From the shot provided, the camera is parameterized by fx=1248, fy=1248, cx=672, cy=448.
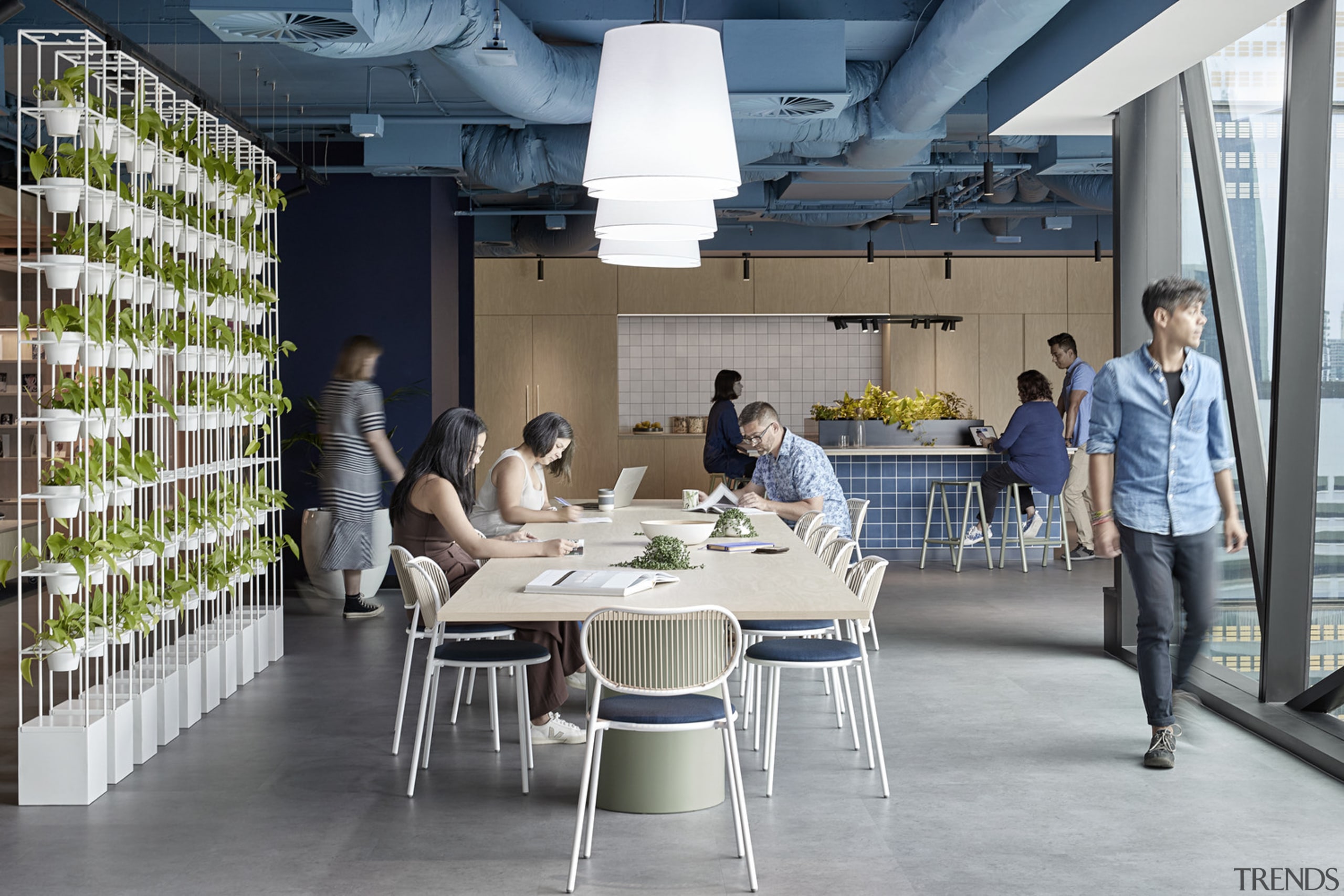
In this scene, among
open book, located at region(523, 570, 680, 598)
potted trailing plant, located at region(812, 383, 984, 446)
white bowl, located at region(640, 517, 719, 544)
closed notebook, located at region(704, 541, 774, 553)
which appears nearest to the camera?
open book, located at region(523, 570, 680, 598)

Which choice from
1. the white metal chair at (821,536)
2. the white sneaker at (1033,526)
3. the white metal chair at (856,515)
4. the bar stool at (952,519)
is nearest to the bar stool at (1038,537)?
the white sneaker at (1033,526)

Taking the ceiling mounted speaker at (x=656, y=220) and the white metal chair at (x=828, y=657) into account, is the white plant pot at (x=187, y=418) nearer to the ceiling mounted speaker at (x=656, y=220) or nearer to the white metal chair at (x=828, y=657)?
the ceiling mounted speaker at (x=656, y=220)

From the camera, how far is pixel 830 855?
357 cm

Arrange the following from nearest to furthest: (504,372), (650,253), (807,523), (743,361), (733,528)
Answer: (733,528), (650,253), (807,523), (504,372), (743,361)

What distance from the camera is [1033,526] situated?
33.6ft

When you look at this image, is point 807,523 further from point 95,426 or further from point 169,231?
point 95,426

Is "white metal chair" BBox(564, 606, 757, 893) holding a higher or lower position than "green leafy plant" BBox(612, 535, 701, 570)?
lower

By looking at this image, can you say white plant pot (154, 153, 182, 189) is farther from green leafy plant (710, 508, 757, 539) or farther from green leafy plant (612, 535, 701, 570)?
green leafy plant (710, 508, 757, 539)

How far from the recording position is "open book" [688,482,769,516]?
6.26 meters

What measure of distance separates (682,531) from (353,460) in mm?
3320

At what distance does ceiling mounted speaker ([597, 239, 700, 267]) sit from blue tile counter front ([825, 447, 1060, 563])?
4.70 meters

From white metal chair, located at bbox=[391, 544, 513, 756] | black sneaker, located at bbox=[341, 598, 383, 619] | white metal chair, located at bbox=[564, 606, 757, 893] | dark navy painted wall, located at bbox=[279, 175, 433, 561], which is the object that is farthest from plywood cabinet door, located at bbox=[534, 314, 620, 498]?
white metal chair, located at bbox=[564, 606, 757, 893]

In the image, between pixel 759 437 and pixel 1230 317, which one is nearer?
pixel 1230 317

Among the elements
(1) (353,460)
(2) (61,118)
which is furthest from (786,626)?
(1) (353,460)
